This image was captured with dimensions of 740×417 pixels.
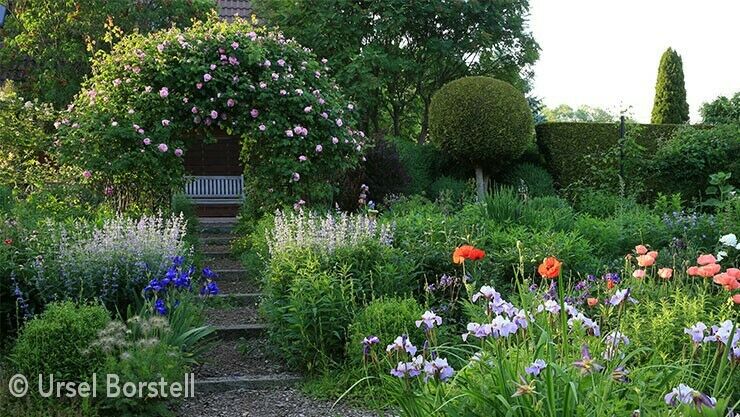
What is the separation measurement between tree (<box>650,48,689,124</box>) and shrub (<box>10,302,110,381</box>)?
16.2 m

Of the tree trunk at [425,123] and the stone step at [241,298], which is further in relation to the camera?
the tree trunk at [425,123]

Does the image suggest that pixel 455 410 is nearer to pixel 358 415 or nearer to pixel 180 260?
pixel 358 415

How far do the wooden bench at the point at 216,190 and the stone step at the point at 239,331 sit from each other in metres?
7.10

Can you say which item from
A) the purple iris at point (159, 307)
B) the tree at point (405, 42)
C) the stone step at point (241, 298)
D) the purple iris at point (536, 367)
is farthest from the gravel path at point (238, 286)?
the tree at point (405, 42)

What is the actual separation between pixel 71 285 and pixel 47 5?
9442mm

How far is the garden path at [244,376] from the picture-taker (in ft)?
14.5

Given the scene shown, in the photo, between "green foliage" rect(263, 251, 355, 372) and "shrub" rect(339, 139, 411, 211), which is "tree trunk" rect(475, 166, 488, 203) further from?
"green foliage" rect(263, 251, 355, 372)

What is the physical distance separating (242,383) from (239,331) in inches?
41.8

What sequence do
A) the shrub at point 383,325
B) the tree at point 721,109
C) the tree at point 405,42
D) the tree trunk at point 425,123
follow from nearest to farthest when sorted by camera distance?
the shrub at point 383,325, the tree at point 405,42, the tree trunk at point 425,123, the tree at point 721,109

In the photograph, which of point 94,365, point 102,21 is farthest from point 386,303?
point 102,21

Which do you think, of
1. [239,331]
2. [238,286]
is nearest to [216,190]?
[238,286]

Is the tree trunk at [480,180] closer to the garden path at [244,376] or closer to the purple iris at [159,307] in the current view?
the garden path at [244,376]

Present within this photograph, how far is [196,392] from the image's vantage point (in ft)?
15.5

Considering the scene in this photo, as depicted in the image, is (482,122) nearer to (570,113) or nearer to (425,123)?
(425,123)
